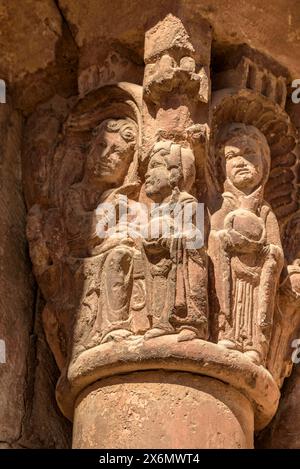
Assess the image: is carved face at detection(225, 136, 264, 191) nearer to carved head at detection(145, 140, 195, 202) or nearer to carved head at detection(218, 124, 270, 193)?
carved head at detection(218, 124, 270, 193)

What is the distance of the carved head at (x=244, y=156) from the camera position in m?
4.91

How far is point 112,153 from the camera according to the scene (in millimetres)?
4922

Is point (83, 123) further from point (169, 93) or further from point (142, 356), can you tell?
point (142, 356)

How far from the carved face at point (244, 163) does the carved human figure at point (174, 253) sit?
0.28 meters

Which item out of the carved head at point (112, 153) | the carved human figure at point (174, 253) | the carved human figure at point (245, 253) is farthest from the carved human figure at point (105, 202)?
the carved human figure at point (245, 253)

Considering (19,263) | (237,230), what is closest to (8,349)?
(19,263)

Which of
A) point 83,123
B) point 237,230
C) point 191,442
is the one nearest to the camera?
point 191,442

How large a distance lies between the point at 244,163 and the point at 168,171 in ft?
1.40

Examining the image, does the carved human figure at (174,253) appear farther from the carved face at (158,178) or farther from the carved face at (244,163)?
the carved face at (244,163)

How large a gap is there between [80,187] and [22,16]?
0.82 meters

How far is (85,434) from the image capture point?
453 centimetres

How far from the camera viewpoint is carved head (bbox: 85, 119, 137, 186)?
4.91 m

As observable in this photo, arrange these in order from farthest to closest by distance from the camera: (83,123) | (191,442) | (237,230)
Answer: (83,123) < (237,230) < (191,442)

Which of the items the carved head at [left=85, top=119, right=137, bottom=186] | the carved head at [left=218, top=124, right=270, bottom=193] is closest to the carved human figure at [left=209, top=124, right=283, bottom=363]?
the carved head at [left=218, top=124, right=270, bottom=193]
